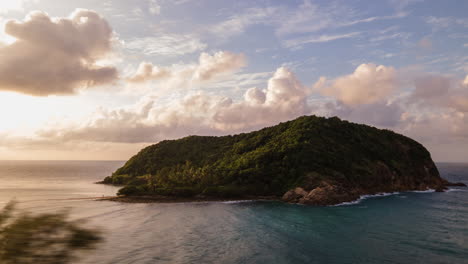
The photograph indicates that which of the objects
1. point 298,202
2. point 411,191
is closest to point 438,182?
point 411,191

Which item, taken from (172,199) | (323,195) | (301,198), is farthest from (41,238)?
(172,199)

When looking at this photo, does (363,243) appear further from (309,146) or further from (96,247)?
(309,146)

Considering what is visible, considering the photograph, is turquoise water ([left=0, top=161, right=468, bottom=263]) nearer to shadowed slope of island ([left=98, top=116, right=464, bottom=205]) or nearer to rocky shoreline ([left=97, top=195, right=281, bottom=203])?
rocky shoreline ([left=97, top=195, right=281, bottom=203])

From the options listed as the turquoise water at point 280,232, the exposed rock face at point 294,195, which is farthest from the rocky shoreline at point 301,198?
the turquoise water at point 280,232

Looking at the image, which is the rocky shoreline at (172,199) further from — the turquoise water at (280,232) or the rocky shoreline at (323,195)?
the turquoise water at (280,232)

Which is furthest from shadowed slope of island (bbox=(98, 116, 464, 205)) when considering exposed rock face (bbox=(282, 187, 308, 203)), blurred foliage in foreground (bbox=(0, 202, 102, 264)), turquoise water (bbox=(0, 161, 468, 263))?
blurred foliage in foreground (bbox=(0, 202, 102, 264))
